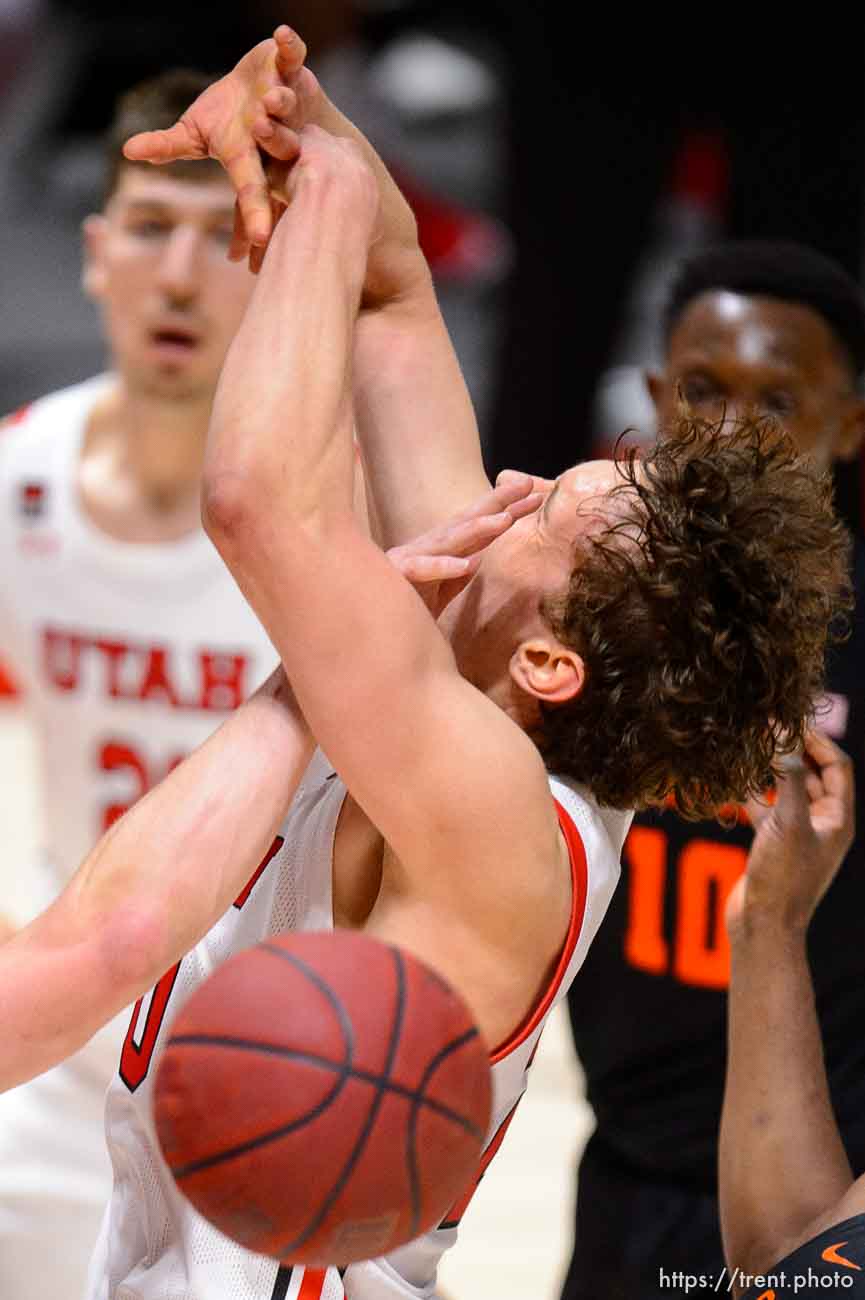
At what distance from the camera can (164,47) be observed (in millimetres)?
12766

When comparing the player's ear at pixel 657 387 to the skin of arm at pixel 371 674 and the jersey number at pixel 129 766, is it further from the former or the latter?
the skin of arm at pixel 371 674

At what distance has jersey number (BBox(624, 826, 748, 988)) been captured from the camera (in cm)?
385

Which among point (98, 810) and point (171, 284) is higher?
point (171, 284)

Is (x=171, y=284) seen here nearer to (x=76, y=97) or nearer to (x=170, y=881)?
(x=170, y=881)

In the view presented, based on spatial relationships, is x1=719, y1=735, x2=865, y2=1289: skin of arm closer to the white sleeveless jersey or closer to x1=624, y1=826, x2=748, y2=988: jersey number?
the white sleeveless jersey

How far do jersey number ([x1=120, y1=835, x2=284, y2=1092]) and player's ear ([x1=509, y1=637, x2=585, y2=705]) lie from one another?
1.44ft

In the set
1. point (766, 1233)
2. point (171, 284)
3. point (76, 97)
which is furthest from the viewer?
point (76, 97)

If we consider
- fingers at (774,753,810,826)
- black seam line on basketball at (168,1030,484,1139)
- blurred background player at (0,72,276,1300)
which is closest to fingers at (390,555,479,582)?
black seam line on basketball at (168,1030,484,1139)

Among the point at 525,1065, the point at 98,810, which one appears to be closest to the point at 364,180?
the point at 525,1065

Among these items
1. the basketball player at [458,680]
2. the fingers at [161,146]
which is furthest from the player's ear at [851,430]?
the fingers at [161,146]

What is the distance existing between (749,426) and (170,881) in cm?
104

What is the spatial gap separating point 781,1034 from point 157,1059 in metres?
0.99

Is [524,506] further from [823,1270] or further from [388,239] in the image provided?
[823,1270]

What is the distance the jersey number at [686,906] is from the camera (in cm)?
385
